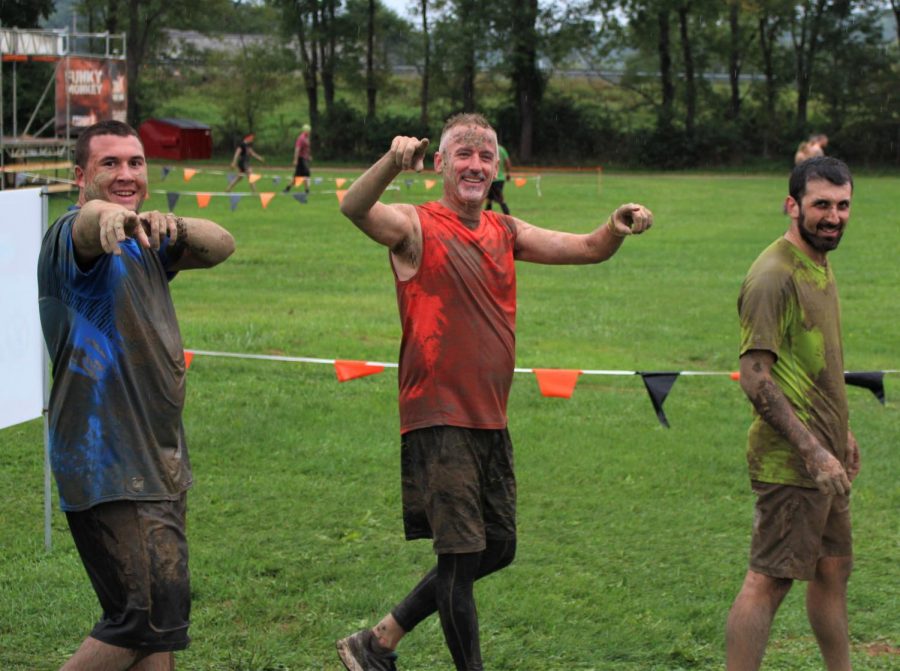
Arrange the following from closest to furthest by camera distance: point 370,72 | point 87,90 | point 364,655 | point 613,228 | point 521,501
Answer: point 613,228, point 364,655, point 521,501, point 87,90, point 370,72

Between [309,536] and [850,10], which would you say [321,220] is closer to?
[309,536]

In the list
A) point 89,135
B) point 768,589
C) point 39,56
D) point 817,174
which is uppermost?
point 39,56

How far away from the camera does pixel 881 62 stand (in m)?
52.0

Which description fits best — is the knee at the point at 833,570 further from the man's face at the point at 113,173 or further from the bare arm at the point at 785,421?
the man's face at the point at 113,173

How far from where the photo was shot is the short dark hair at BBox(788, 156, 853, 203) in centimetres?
449

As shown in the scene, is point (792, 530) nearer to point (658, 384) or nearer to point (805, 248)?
point (805, 248)

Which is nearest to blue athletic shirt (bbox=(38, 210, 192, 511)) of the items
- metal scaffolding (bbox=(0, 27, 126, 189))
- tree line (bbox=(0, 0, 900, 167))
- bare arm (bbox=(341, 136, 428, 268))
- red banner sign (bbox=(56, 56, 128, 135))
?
bare arm (bbox=(341, 136, 428, 268))

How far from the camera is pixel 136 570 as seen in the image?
376 centimetres

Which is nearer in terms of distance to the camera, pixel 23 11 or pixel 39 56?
pixel 39 56

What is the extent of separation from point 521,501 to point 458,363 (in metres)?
2.94

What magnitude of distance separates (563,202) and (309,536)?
2413 cm

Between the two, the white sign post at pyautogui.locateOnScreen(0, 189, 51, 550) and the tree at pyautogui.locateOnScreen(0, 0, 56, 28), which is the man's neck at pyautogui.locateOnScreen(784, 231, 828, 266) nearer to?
the white sign post at pyautogui.locateOnScreen(0, 189, 51, 550)

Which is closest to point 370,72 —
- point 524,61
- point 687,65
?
point 524,61

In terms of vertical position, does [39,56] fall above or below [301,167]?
above
